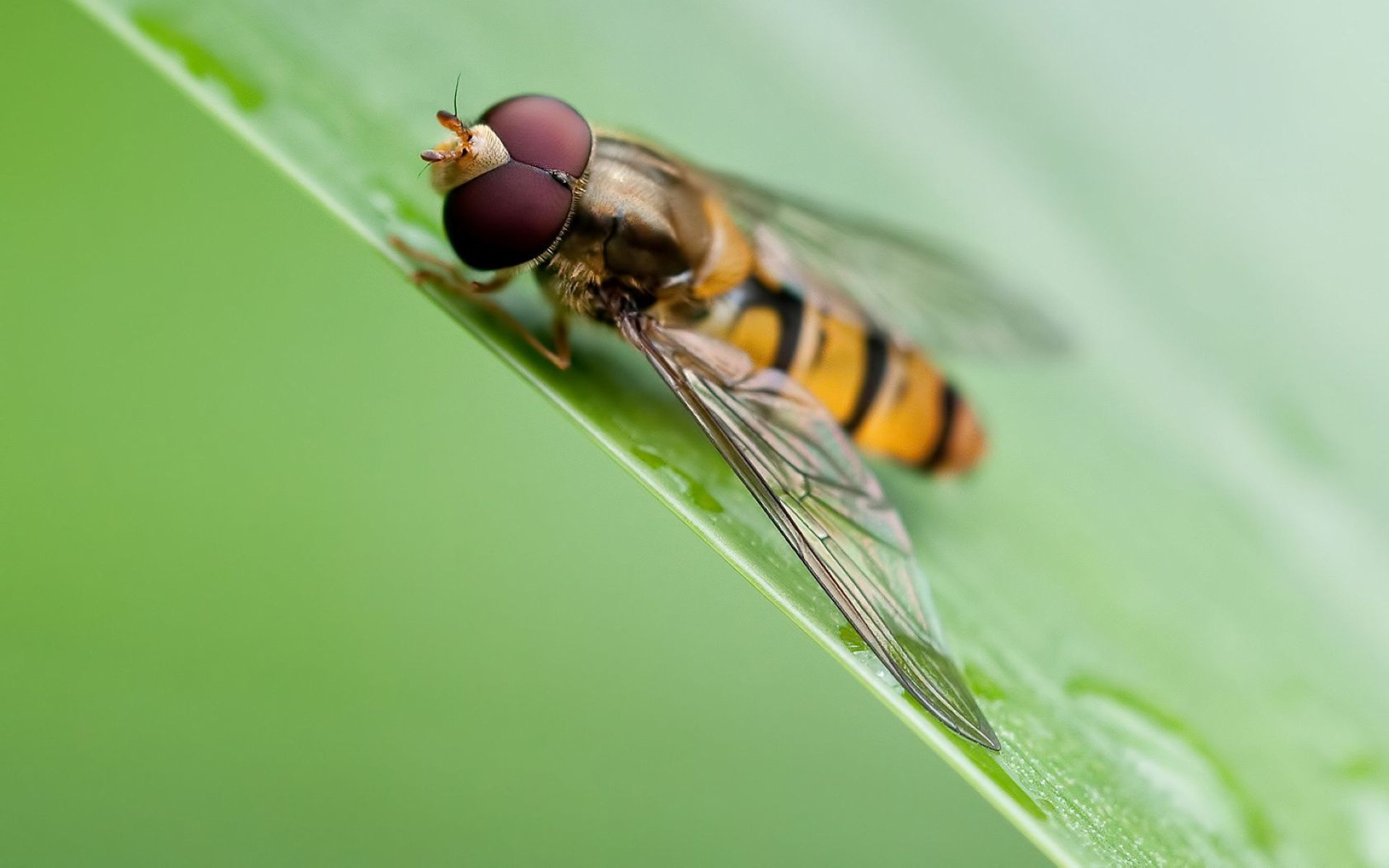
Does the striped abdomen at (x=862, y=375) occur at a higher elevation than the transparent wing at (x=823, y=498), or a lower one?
higher

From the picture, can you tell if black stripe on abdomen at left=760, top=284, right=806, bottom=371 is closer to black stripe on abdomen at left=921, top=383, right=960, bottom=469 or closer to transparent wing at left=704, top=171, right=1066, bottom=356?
transparent wing at left=704, top=171, right=1066, bottom=356

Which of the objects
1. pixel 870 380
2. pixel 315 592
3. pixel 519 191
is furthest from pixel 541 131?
pixel 315 592

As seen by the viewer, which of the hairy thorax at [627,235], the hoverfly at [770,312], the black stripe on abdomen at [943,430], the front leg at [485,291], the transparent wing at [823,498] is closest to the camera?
the transparent wing at [823,498]

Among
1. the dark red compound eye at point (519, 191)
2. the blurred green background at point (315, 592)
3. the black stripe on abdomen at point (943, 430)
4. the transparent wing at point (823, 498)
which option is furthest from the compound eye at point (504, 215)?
the black stripe on abdomen at point (943, 430)

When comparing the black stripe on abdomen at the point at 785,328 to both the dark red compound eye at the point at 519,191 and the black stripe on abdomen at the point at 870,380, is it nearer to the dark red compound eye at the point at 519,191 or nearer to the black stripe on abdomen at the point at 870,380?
the black stripe on abdomen at the point at 870,380

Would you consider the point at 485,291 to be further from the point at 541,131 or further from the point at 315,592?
the point at 315,592

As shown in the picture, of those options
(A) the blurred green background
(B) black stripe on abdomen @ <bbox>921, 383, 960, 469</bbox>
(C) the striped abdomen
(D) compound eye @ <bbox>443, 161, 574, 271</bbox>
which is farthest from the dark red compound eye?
(B) black stripe on abdomen @ <bbox>921, 383, 960, 469</bbox>

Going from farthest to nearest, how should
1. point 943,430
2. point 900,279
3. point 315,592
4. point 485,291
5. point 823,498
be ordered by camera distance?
point 900,279 → point 943,430 → point 315,592 → point 485,291 → point 823,498
